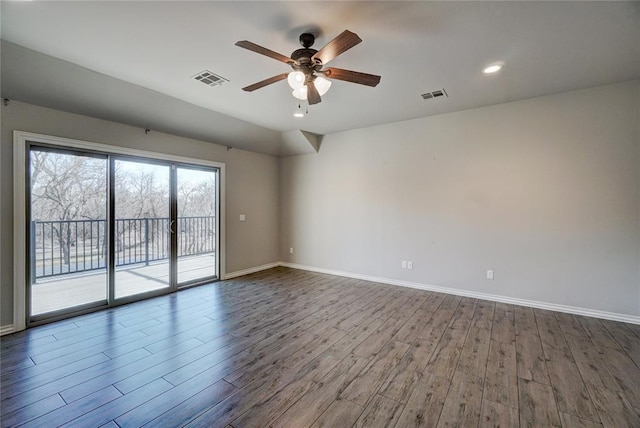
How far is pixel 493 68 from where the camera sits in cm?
287

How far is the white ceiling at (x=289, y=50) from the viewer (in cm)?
203

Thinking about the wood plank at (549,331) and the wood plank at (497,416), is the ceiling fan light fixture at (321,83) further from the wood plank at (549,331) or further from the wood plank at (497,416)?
the wood plank at (549,331)

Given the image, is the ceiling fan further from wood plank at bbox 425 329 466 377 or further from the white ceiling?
wood plank at bbox 425 329 466 377

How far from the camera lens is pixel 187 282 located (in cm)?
458

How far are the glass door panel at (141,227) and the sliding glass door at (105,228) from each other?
0.01 meters

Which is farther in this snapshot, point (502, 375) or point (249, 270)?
point (249, 270)

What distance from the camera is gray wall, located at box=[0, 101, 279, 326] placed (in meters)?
2.88

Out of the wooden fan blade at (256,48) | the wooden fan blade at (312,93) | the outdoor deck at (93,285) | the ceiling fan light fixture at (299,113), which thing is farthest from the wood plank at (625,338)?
the outdoor deck at (93,285)

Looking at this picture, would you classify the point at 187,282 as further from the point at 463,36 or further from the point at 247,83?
the point at 463,36

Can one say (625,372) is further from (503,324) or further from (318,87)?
(318,87)

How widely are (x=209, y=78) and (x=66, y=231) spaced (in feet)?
8.78

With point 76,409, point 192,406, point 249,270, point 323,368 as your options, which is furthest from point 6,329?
point 323,368

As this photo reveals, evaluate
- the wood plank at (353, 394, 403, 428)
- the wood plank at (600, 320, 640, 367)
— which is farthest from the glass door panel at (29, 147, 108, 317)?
the wood plank at (600, 320, 640, 367)

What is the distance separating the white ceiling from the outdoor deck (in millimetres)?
2188
